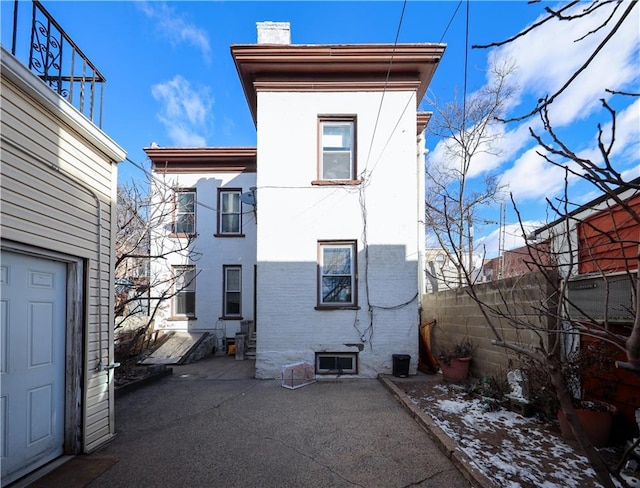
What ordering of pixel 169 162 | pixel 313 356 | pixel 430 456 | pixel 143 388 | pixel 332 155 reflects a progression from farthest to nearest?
pixel 169 162 < pixel 332 155 < pixel 313 356 < pixel 143 388 < pixel 430 456

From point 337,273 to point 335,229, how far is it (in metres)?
1.06

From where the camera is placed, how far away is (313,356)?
27.6 feet

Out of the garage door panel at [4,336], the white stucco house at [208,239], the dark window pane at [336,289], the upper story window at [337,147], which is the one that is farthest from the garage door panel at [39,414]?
the white stucco house at [208,239]

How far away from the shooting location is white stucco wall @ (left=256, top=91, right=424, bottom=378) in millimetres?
8438

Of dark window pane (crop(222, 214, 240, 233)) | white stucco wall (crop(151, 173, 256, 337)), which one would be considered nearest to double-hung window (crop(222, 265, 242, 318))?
white stucco wall (crop(151, 173, 256, 337))

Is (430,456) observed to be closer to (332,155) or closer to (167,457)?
(167,457)

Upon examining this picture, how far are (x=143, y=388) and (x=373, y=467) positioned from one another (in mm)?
5655

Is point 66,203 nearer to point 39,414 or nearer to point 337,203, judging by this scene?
point 39,414

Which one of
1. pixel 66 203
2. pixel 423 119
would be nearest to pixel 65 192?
pixel 66 203

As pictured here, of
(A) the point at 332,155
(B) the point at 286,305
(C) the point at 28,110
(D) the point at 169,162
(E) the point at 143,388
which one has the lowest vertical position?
(E) the point at 143,388

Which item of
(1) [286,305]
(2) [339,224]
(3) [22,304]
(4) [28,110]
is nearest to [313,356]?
(1) [286,305]

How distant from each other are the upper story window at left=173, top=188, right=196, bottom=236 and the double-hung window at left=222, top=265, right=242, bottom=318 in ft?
6.51

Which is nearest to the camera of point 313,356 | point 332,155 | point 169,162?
point 313,356

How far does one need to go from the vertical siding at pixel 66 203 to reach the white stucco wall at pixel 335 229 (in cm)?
391
